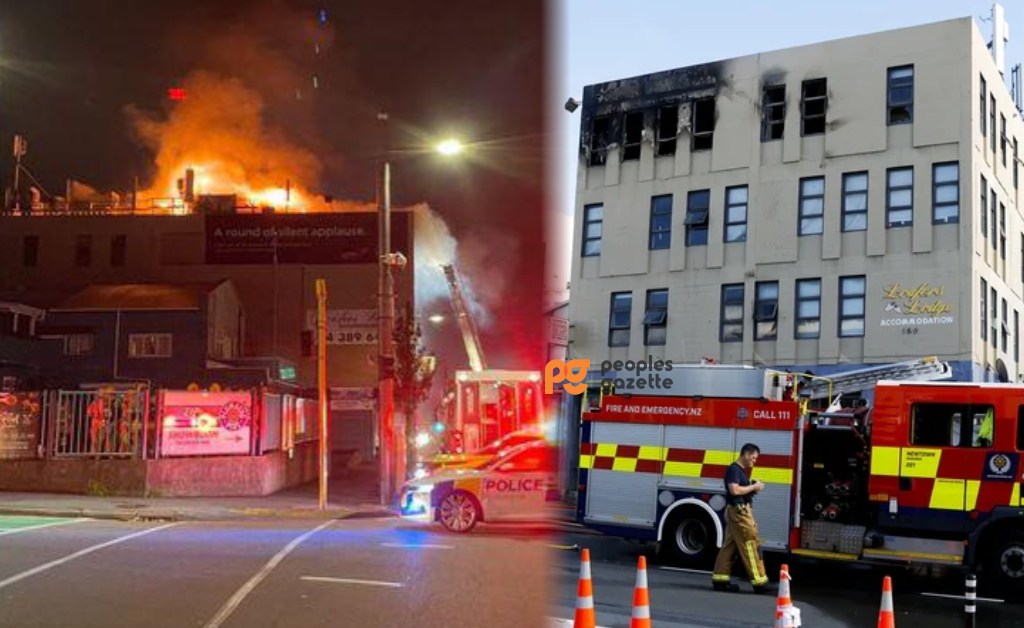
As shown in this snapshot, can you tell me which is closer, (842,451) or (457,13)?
(457,13)

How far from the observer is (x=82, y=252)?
36812 mm

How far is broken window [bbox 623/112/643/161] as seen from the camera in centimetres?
2695

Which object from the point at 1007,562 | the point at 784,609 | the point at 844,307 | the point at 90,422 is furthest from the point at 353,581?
the point at 844,307

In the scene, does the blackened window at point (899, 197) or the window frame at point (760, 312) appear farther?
the window frame at point (760, 312)

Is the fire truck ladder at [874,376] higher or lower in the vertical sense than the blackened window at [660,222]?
lower

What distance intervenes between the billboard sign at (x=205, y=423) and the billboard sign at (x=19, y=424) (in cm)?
254

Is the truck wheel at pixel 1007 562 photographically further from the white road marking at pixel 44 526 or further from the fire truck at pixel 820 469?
the white road marking at pixel 44 526

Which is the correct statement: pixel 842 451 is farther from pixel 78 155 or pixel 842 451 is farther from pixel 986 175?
pixel 986 175

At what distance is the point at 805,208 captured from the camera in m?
24.3

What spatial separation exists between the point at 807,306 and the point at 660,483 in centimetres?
1258

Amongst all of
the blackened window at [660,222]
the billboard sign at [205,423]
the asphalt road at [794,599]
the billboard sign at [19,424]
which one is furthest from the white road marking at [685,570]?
the blackened window at [660,222]

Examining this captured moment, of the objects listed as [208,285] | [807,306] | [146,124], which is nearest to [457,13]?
[146,124]

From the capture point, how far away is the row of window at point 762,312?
23.5 m

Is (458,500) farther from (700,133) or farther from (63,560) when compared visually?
(700,133)
